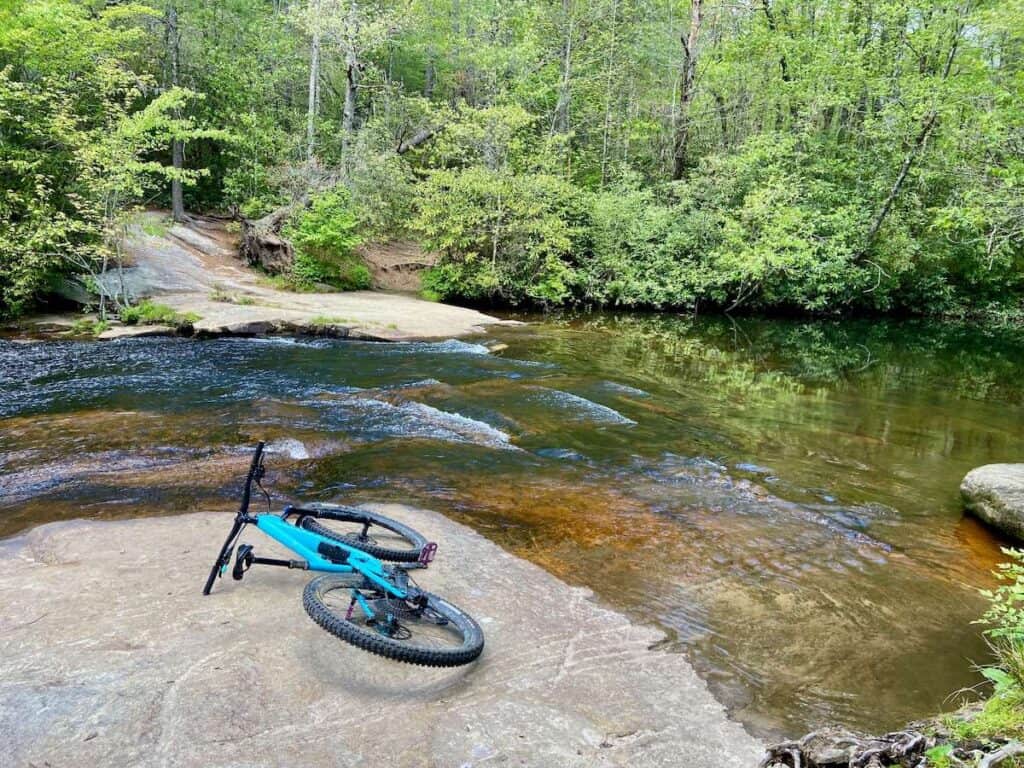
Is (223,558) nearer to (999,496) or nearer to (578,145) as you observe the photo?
(999,496)

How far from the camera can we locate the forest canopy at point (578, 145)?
1523 centimetres

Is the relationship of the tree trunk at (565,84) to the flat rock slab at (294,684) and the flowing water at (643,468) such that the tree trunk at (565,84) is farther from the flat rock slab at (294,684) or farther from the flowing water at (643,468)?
the flat rock slab at (294,684)

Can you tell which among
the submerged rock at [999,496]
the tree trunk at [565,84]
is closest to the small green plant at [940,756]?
the submerged rock at [999,496]

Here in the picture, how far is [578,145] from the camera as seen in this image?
2947 cm

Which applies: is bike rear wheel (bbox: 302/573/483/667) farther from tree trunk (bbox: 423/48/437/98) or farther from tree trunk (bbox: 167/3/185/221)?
tree trunk (bbox: 423/48/437/98)

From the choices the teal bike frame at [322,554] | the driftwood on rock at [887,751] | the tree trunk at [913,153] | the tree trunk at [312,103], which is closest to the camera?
the driftwood on rock at [887,751]

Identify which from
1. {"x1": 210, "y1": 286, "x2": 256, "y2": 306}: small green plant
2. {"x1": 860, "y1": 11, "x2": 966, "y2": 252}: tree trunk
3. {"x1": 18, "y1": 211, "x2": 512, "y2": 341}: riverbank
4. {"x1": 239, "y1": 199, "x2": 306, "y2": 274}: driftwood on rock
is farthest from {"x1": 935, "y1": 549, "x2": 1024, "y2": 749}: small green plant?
{"x1": 239, "y1": 199, "x2": 306, "y2": 274}: driftwood on rock

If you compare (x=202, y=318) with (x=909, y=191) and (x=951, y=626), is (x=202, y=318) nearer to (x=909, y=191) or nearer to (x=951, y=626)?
(x=951, y=626)

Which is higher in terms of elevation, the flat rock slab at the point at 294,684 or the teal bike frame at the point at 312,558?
the teal bike frame at the point at 312,558

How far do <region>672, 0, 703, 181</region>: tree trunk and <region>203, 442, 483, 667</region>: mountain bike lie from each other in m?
24.8

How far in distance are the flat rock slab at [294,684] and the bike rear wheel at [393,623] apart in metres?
0.17

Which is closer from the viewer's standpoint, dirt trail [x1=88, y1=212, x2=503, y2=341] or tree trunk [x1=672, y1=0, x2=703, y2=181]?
dirt trail [x1=88, y1=212, x2=503, y2=341]

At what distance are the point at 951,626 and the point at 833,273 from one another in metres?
18.2

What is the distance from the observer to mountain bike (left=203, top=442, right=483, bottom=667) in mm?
3258
